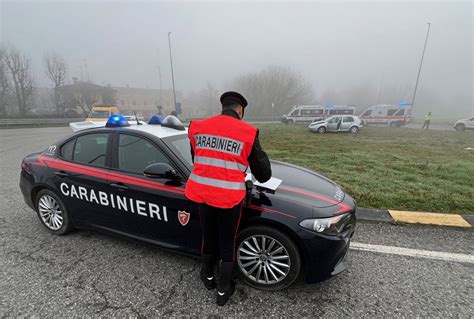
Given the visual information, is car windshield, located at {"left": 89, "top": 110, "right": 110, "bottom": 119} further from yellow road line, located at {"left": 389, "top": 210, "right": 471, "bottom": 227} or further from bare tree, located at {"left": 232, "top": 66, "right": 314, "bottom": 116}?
bare tree, located at {"left": 232, "top": 66, "right": 314, "bottom": 116}

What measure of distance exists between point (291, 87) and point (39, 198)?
143 ft

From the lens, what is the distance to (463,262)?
2.48 meters

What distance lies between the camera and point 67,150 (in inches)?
116

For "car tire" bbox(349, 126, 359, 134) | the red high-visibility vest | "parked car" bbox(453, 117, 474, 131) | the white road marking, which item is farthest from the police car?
"parked car" bbox(453, 117, 474, 131)

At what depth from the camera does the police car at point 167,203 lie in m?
2.04

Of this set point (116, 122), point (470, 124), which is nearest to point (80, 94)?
point (116, 122)

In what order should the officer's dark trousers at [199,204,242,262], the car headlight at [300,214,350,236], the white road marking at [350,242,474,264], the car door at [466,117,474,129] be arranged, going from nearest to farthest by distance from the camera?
the officer's dark trousers at [199,204,242,262] < the car headlight at [300,214,350,236] < the white road marking at [350,242,474,264] < the car door at [466,117,474,129]

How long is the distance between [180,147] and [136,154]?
0.50 meters

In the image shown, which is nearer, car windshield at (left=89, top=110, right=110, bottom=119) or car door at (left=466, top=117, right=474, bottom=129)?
car windshield at (left=89, top=110, right=110, bottom=119)

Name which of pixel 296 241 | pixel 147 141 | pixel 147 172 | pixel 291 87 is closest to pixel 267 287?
pixel 296 241

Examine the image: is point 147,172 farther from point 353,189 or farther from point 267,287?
point 353,189

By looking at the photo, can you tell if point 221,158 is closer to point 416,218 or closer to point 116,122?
point 116,122

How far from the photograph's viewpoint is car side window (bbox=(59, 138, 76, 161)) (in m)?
2.91

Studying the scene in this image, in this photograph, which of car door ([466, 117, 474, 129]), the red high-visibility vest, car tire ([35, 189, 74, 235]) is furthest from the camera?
car door ([466, 117, 474, 129])
